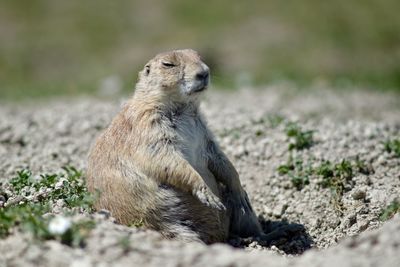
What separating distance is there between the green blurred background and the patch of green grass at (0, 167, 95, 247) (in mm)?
7993

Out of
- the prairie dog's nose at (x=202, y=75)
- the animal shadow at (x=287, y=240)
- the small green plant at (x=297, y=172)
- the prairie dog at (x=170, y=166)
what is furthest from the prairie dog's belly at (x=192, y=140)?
the small green plant at (x=297, y=172)

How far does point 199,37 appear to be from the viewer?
16.8 meters

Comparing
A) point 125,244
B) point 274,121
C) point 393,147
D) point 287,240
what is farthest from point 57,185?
point 393,147

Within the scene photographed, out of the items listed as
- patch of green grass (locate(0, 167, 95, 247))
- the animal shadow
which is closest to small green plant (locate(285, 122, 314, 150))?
the animal shadow

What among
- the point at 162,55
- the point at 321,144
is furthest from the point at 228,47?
the point at 162,55

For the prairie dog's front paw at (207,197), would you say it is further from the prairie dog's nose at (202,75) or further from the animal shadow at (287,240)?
the prairie dog's nose at (202,75)

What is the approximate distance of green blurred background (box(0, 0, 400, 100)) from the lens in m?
15.3

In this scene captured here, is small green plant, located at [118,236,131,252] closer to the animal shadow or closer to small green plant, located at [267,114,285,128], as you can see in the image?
the animal shadow

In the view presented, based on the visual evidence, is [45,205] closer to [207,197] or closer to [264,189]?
[207,197]

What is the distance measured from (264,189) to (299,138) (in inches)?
27.3

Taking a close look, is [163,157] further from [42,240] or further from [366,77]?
[366,77]

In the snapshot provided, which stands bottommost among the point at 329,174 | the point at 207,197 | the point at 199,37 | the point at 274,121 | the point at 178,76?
the point at 207,197

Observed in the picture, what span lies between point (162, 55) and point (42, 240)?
2.00 metres

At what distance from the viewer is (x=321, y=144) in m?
6.71
